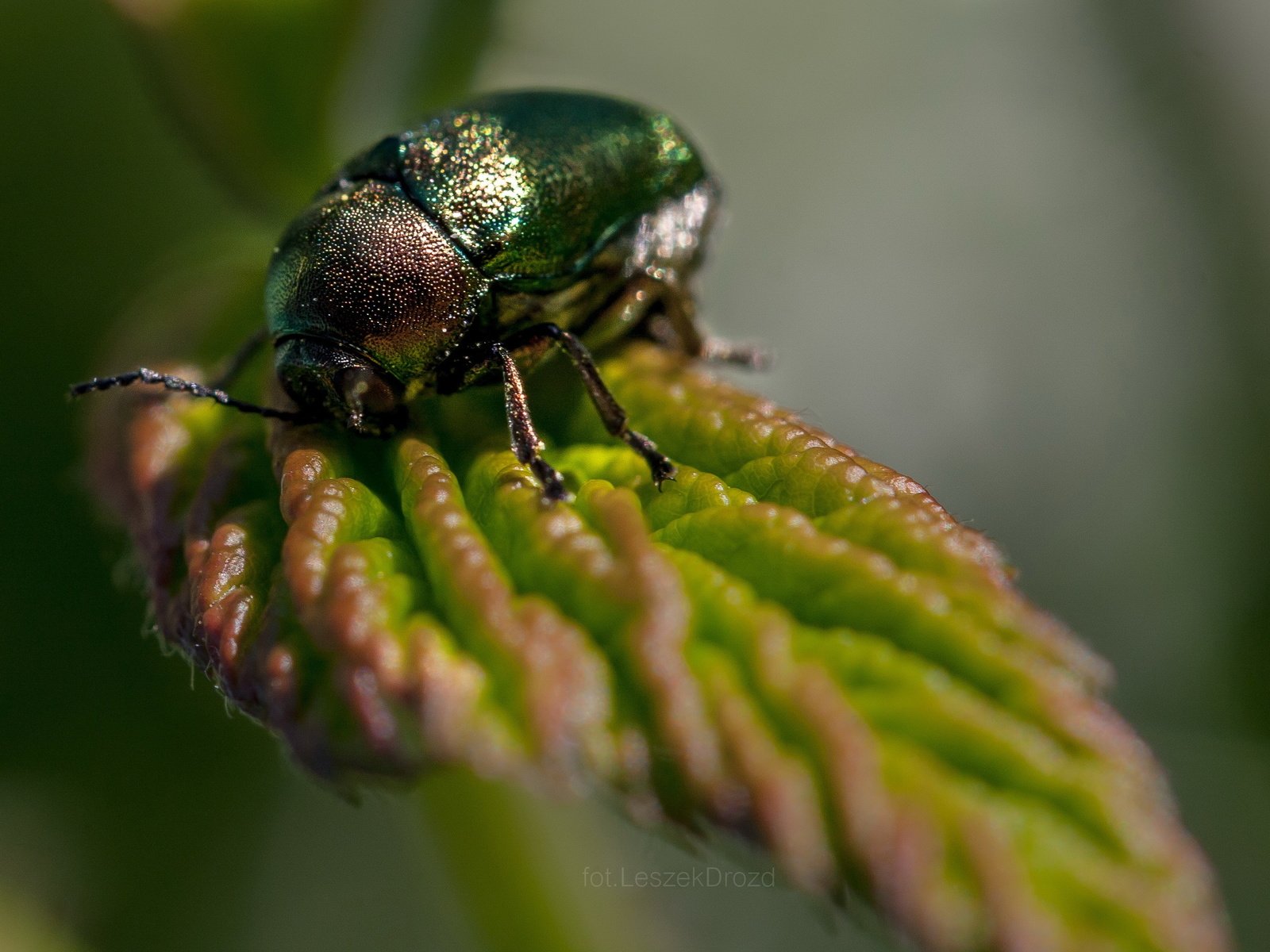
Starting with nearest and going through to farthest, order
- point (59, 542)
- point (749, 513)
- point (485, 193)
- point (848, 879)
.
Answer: point (848, 879)
point (749, 513)
point (485, 193)
point (59, 542)

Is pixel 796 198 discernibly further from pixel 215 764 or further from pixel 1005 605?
pixel 1005 605

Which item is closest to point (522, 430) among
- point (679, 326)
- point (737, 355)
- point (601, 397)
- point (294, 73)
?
point (601, 397)

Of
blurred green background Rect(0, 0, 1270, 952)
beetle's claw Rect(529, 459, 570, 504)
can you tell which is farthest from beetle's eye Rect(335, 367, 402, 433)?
blurred green background Rect(0, 0, 1270, 952)

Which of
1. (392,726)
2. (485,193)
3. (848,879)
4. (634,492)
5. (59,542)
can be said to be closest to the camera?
(848,879)

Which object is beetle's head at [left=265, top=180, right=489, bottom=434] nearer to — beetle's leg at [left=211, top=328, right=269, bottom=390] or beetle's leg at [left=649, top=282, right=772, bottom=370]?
beetle's leg at [left=211, top=328, right=269, bottom=390]

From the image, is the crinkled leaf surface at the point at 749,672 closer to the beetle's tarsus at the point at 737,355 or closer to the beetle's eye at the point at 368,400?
the beetle's eye at the point at 368,400

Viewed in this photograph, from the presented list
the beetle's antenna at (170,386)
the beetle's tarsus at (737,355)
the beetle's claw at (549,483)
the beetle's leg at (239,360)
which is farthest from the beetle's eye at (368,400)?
the beetle's tarsus at (737,355)

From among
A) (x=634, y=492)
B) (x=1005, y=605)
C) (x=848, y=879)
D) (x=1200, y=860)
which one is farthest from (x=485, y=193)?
(x=1200, y=860)
